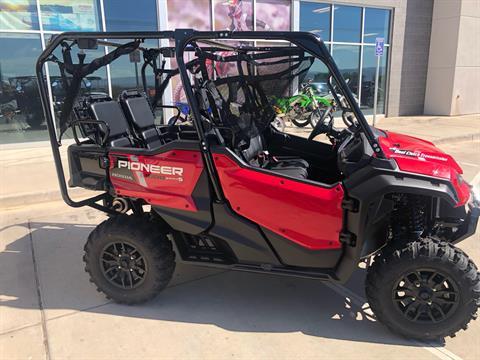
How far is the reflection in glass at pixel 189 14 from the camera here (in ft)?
34.1

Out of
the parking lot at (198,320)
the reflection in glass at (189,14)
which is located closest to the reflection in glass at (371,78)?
the reflection in glass at (189,14)

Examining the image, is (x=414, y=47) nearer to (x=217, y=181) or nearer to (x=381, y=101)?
(x=381, y=101)

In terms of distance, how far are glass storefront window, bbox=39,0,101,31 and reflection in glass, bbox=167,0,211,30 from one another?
1.83 m

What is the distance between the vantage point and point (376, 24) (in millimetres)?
14008

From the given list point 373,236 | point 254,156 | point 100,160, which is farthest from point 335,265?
point 100,160

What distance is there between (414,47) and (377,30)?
69.1 inches

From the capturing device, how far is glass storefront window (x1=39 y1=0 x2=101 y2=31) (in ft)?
29.8

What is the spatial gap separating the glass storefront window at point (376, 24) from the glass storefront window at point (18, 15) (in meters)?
9.99

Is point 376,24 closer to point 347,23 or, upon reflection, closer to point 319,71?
point 347,23

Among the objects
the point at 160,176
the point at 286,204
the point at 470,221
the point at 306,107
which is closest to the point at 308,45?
the point at 286,204

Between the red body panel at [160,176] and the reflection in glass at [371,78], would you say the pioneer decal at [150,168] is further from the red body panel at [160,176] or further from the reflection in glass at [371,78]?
the reflection in glass at [371,78]

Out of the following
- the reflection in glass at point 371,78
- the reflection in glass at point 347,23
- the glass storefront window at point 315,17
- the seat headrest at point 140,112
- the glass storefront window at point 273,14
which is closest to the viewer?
the seat headrest at point 140,112

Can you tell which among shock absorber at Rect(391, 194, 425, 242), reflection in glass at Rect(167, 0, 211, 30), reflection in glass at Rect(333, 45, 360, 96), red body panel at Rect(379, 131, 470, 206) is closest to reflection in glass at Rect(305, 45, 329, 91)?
red body panel at Rect(379, 131, 470, 206)

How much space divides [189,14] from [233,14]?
1.36 m
